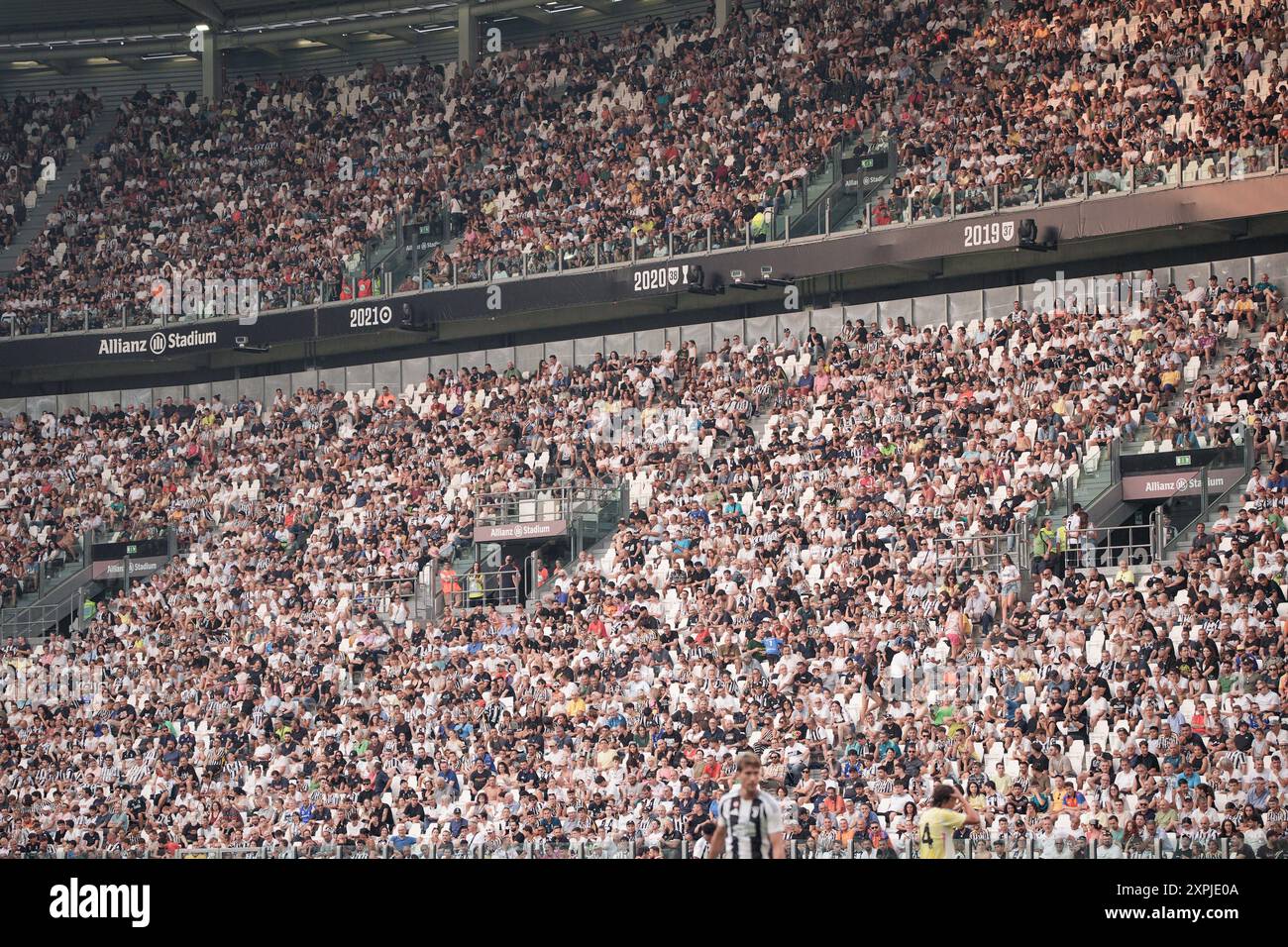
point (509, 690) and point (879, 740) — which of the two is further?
point (509, 690)

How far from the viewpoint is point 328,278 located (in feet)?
128

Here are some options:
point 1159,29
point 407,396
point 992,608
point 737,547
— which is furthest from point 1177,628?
point 407,396

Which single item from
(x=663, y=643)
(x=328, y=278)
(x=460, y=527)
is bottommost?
(x=663, y=643)

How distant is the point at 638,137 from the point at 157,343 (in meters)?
11.7

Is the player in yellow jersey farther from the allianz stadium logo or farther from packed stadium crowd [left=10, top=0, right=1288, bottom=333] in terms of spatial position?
the allianz stadium logo

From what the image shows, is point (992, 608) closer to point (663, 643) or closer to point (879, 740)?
point (879, 740)

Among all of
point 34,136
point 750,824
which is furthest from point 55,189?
point 750,824

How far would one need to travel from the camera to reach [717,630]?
26.9 m

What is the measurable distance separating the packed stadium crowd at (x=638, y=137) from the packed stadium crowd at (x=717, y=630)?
2.68m

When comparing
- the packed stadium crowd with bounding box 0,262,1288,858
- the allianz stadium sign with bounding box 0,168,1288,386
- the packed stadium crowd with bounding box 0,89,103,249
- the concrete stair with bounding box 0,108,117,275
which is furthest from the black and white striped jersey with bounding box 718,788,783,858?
the packed stadium crowd with bounding box 0,89,103,249

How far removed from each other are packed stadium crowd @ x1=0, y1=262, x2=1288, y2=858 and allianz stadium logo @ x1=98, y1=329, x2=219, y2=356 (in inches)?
121

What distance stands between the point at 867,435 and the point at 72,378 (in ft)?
76.8

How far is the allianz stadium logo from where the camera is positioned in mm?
40188

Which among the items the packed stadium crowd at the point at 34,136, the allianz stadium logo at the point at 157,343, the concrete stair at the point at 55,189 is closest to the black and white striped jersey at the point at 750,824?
the allianz stadium logo at the point at 157,343
